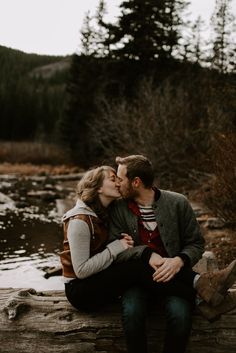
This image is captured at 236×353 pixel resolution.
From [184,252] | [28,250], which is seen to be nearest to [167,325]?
[184,252]

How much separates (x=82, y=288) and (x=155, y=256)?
0.61 meters

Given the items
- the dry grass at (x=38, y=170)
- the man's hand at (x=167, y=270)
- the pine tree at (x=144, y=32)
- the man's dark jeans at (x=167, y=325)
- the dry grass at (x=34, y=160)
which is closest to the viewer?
the man's dark jeans at (x=167, y=325)

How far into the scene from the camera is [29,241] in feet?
35.9

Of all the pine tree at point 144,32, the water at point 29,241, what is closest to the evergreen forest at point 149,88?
the pine tree at point 144,32

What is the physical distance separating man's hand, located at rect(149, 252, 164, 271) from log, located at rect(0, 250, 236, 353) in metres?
0.38

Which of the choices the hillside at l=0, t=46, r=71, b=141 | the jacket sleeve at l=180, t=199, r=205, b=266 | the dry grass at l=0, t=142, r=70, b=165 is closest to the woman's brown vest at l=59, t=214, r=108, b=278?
the jacket sleeve at l=180, t=199, r=205, b=266

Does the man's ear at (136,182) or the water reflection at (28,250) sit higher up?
the man's ear at (136,182)

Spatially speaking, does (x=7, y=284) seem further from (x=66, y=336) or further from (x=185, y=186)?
(x=185, y=186)

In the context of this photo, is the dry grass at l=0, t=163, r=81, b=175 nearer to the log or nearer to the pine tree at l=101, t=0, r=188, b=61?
the pine tree at l=101, t=0, r=188, b=61

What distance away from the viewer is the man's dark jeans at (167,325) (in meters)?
3.44

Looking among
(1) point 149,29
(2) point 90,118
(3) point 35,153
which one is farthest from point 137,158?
(3) point 35,153

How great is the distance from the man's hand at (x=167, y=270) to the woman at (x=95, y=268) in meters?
0.06

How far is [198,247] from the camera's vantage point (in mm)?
3988

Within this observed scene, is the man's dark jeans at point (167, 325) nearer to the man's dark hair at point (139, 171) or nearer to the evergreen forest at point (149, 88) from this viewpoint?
the man's dark hair at point (139, 171)
